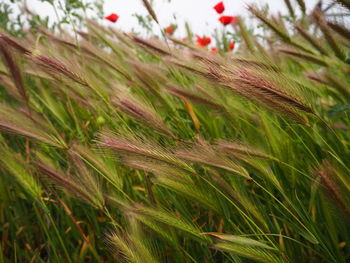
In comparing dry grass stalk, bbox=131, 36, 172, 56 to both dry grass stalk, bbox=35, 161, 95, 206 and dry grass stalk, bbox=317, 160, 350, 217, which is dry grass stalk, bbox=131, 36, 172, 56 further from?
dry grass stalk, bbox=317, 160, 350, 217

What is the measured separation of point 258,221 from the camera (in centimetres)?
88

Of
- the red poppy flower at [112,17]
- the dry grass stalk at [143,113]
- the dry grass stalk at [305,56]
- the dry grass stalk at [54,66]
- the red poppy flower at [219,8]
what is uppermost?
the red poppy flower at [112,17]

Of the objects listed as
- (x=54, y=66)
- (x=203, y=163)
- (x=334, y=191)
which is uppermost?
(x=54, y=66)

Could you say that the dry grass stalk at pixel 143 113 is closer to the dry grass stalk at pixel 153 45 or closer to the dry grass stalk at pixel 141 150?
the dry grass stalk at pixel 141 150

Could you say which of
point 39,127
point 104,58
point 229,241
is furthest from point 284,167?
point 104,58

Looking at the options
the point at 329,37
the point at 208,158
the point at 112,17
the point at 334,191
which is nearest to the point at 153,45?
the point at 329,37

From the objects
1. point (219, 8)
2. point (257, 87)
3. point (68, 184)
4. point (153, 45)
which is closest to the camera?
point (257, 87)

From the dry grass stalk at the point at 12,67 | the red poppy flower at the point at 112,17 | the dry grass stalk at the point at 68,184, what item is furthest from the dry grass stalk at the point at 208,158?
the red poppy flower at the point at 112,17

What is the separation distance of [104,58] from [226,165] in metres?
0.80

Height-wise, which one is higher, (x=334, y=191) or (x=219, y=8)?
(x=219, y=8)

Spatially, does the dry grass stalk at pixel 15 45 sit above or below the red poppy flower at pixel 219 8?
above

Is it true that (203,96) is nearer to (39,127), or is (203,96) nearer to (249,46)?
(249,46)

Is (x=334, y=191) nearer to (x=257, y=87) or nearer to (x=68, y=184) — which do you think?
(x=257, y=87)

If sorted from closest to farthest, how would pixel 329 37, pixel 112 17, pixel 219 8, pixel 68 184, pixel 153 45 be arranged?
pixel 68 184 → pixel 329 37 → pixel 153 45 → pixel 112 17 → pixel 219 8
